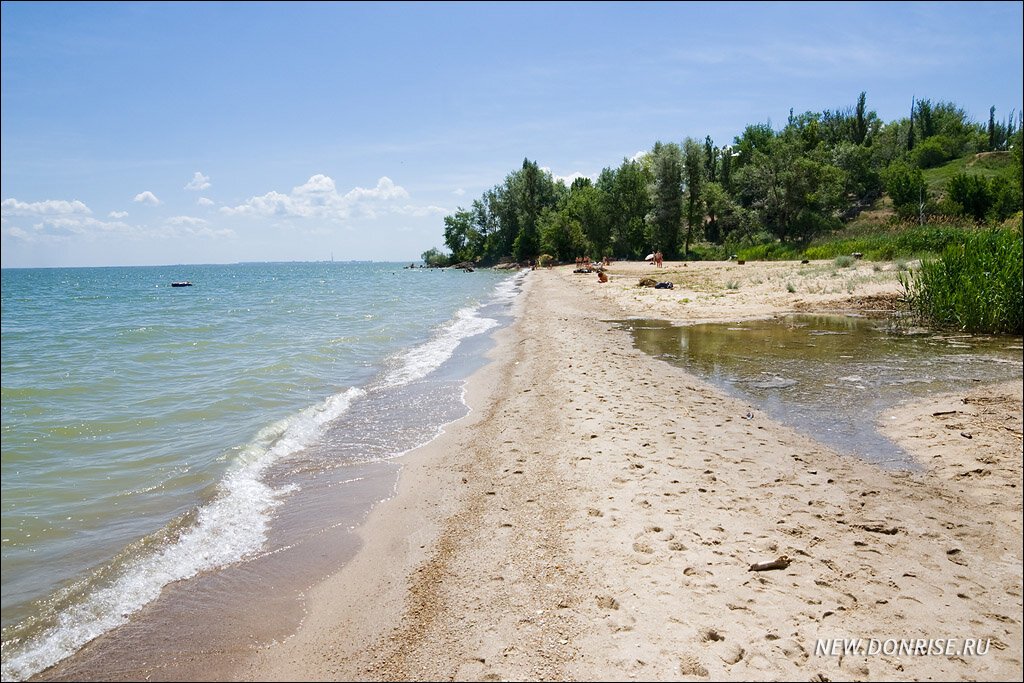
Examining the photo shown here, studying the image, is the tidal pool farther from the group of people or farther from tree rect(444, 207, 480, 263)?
tree rect(444, 207, 480, 263)

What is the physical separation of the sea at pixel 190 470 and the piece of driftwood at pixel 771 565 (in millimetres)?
3834

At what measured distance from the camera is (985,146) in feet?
242

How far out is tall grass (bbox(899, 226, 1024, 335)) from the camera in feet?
45.9

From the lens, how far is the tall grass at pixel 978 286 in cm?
1398

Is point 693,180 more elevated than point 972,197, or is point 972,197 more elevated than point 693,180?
point 693,180

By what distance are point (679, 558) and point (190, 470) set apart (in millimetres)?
7134

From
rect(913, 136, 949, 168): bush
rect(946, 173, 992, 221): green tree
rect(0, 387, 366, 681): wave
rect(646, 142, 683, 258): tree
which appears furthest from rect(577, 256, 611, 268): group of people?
rect(0, 387, 366, 681): wave

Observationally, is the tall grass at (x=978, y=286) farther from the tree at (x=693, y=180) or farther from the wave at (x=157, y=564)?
the tree at (x=693, y=180)

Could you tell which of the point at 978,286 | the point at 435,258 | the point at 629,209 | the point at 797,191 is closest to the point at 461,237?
the point at 435,258

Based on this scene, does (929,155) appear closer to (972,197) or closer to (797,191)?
(797,191)

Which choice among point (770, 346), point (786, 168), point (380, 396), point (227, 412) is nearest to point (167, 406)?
point (227, 412)

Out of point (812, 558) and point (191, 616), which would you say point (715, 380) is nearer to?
point (812, 558)

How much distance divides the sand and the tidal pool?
1.72ft

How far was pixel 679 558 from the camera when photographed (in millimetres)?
4438
